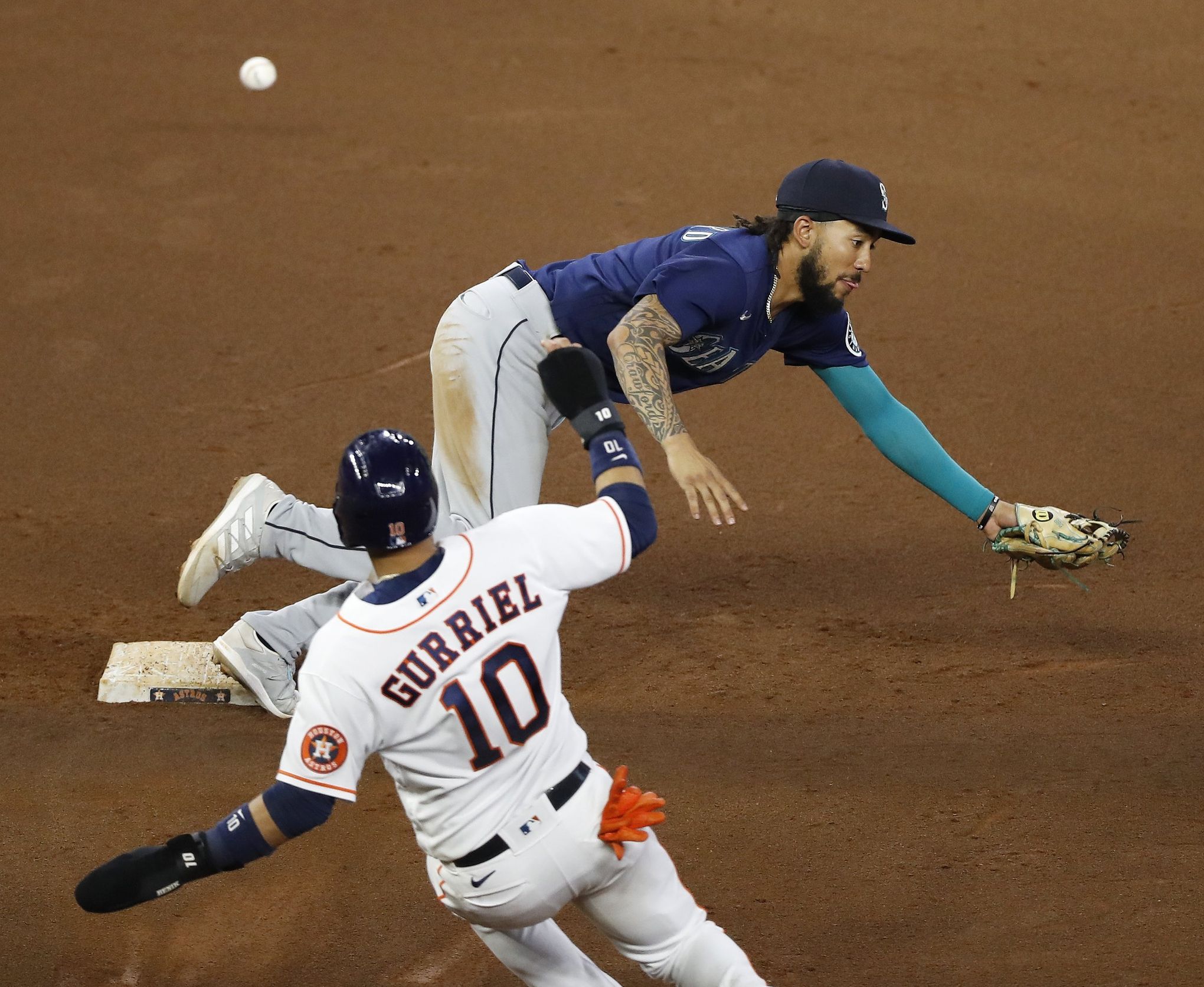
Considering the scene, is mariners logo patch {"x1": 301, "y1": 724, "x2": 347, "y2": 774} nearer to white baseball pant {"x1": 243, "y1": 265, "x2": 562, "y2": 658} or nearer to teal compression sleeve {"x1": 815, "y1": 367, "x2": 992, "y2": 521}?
white baseball pant {"x1": 243, "y1": 265, "x2": 562, "y2": 658}

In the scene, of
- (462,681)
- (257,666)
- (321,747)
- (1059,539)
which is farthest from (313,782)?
(1059,539)

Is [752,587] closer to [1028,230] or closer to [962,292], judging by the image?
[962,292]

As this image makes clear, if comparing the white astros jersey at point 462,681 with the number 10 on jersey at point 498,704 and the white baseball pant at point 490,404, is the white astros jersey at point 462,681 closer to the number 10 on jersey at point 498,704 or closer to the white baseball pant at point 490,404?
the number 10 on jersey at point 498,704

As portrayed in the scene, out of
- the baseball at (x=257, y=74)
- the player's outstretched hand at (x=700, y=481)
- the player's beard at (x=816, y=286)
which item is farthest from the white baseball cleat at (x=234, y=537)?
the baseball at (x=257, y=74)

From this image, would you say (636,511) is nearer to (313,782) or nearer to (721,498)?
(721,498)

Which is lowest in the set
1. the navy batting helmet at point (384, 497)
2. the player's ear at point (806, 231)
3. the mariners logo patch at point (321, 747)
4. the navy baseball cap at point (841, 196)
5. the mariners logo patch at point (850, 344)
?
the mariners logo patch at point (321, 747)

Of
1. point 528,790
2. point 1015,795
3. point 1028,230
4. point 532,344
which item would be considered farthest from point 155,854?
point 1028,230
